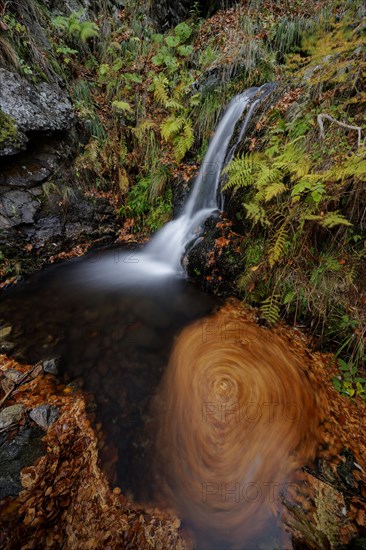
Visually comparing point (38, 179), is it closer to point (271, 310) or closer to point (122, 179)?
point (122, 179)

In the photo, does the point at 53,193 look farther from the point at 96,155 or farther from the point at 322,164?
the point at 322,164

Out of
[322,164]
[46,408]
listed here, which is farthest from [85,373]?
[322,164]

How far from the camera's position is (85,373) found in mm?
3004

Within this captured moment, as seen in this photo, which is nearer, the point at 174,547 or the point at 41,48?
the point at 174,547

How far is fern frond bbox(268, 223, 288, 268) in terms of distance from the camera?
3.13m

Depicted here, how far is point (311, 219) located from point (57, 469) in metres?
3.67

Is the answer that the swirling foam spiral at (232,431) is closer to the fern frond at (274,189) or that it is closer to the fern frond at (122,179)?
the fern frond at (274,189)

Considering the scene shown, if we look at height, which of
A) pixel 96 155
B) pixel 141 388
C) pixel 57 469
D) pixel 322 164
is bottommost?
pixel 141 388

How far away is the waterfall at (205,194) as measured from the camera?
508 centimetres

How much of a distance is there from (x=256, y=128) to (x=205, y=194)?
5.14 feet

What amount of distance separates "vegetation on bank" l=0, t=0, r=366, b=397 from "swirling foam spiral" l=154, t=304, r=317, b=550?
1.84ft

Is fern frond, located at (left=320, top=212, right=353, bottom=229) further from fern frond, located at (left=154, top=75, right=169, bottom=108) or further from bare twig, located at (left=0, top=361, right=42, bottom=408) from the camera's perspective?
fern frond, located at (left=154, top=75, right=169, bottom=108)

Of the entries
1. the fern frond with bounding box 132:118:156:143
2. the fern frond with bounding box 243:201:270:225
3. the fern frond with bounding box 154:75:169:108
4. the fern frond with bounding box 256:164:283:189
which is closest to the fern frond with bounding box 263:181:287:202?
the fern frond with bounding box 256:164:283:189

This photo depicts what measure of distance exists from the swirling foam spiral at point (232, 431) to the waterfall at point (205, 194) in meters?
2.41
